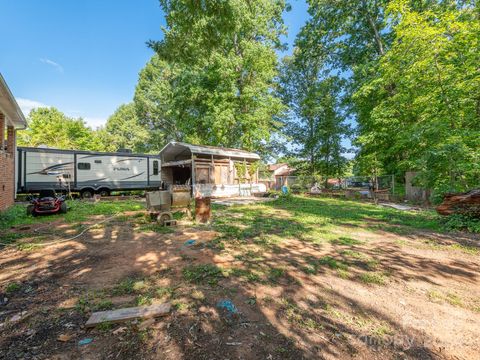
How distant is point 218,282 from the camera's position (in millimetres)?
3391

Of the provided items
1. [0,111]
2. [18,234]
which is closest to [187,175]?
[0,111]

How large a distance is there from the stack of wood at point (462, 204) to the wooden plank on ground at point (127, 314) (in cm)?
932

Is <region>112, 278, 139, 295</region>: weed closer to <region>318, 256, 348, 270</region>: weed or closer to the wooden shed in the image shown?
<region>318, 256, 348, 270</region>: weed

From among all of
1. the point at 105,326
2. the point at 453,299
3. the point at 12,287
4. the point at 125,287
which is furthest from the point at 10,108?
the point at 453,299

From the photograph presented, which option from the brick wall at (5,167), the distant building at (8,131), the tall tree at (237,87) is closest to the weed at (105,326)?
the distant building at (8,131)

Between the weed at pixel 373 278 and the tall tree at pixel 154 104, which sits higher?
the tall tree at pixel 154 104

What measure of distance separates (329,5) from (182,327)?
24.3 m

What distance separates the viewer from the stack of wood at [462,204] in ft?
22.9

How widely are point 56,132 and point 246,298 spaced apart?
124 ft

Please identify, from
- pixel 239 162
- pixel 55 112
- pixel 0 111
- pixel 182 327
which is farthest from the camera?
pixel 55 112

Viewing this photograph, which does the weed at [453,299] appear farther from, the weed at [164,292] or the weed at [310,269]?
the weed at [164,292]

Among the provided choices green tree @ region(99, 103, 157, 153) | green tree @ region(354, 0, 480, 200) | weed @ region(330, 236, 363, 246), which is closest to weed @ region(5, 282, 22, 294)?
weed @ region(330, 236, 363, 246)

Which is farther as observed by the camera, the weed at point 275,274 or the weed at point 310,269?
the weed at point 310,269

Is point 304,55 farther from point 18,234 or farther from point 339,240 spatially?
point 18,234
